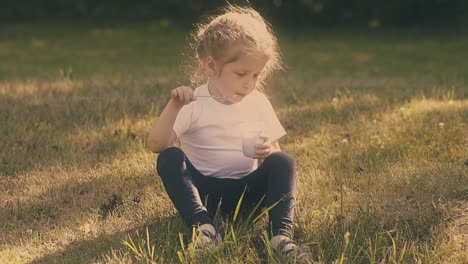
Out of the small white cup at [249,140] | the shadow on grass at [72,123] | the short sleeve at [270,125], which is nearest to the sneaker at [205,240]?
the small white cup at [249,140]

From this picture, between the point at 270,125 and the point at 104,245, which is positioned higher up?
the point at 270,125

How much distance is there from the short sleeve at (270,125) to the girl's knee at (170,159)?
1.38 feet

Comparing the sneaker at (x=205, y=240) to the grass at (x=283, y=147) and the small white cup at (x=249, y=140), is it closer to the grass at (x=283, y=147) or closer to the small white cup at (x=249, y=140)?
the grass at (x=283, y=147)

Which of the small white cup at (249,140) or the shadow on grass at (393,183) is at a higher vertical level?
the small white cup at (249,140)

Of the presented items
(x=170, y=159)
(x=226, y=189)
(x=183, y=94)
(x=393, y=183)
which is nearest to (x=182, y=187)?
(x=170, y=159)

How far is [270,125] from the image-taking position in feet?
10.9

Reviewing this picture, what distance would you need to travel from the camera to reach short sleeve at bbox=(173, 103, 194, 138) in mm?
3138

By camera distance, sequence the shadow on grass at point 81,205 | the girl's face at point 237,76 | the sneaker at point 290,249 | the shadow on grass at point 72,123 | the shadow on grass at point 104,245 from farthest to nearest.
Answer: the shadow on grass at point 72,123 < the shadow on grass at point 81,205 < the girl's face at point 237,76 < the shadow on grass at point 104,245 < the sneaker at point 290,249

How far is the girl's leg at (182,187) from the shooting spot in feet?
9.60

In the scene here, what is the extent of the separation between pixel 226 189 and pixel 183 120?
33 cm

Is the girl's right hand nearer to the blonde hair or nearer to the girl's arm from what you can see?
the girl's arm

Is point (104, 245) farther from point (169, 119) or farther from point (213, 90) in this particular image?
point (213, 90)

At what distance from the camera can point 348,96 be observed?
6082mm

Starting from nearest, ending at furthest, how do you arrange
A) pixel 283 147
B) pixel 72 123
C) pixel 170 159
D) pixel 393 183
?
1. pixel 170 159
2. pixel 393 183
3. pixel 283 147
4. pixel 72 123
